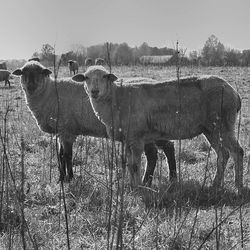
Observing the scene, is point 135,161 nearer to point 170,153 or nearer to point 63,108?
point 170,153

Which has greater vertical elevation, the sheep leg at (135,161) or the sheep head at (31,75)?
the sheep head at (31,75)

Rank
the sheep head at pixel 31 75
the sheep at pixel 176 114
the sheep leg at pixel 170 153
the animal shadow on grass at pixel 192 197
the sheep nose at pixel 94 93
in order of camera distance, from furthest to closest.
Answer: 1. the sheep head at pixel 31 75
2. the sheep leg at pixel 170 153
3. the sheep nose at pixel 94 93
4. the sheep at pixel 176 114
5. the animal shadow on grass at pixel 192 197

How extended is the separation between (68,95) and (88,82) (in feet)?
2.59

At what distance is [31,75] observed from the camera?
7.32 m

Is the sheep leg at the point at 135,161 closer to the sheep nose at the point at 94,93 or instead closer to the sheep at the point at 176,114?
the sheep at the point at 176,114

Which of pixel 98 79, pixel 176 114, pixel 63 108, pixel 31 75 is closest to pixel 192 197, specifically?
pixel 176 114

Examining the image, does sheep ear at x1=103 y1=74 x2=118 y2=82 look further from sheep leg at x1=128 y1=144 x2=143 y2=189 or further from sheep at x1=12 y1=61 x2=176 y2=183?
sheep leg at x1=128 y1=144 x2=143 y2=189

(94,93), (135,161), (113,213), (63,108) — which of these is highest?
(94,93)

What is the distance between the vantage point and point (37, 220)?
4.13m

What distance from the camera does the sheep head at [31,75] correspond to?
23.9 feet

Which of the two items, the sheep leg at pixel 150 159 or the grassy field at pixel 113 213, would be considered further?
the sheep leg at pixel 150 159

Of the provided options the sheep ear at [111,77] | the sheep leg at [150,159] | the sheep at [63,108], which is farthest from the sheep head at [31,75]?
the sheep leg at [150,159]

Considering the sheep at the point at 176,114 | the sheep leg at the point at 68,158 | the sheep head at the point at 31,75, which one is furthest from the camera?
the sheep head at the point at 31,75

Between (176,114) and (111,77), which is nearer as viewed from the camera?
(176,114)
